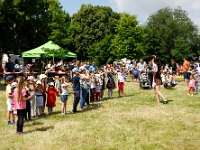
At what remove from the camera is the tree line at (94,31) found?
1326 inches

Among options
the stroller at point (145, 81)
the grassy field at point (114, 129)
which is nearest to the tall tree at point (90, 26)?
the stroller at point (145, 81)

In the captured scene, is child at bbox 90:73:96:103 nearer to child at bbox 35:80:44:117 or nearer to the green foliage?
child at bbox 35:80:44:117

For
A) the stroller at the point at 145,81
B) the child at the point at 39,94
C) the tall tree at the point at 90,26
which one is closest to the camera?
the child at the point at 39,94

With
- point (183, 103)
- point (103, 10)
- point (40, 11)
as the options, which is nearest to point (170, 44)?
point (103, 10)

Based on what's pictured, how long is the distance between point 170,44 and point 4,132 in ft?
183

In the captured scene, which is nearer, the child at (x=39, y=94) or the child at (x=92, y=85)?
the child at (x=39, y=94)

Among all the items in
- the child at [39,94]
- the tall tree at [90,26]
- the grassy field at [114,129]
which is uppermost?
the tall tree at [90,26]

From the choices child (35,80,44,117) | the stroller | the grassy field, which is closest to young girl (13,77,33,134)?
the grassy field

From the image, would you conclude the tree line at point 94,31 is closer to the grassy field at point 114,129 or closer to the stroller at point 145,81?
the stroller at point 145,81

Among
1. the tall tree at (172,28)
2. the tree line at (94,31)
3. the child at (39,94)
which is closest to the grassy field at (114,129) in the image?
the child at (39,94)

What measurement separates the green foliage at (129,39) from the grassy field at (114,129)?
21.0m

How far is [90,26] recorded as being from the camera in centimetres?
5528

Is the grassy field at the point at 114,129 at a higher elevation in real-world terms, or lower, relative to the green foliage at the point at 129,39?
lower

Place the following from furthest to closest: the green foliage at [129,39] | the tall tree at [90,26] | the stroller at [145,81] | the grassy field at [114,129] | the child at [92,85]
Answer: the tall tree at [90,26] → the green foliage at [129,39] → the stroller at [145,81] → the child at [92,85] → the grassy field at [114,129]
